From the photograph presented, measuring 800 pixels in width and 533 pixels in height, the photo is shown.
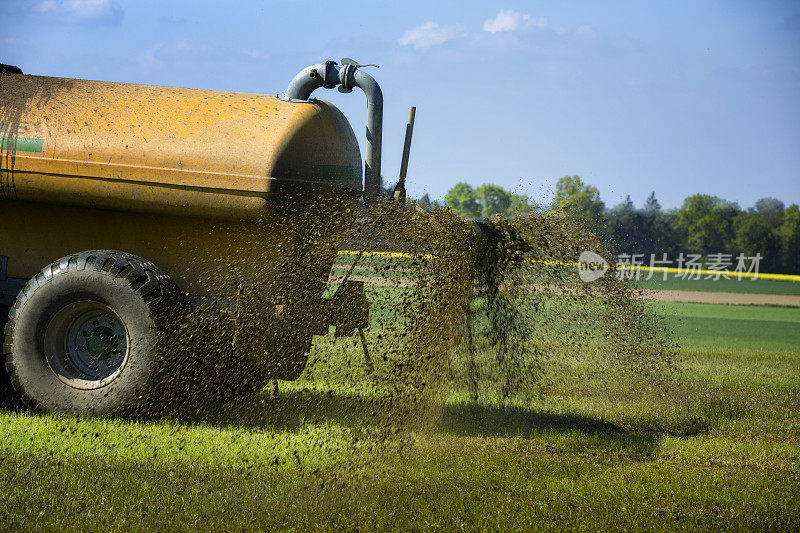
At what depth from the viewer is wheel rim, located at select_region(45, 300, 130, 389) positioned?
17.2ft

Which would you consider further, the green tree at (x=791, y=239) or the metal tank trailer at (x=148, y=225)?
the green tree at (x=791, y=239)

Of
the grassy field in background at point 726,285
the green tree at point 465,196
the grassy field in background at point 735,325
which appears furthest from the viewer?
the green tree at point 465,196

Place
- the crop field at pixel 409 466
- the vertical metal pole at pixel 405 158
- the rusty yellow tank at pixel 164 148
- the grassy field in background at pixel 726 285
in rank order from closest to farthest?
the crop field at pixel 409 466 → the rusty yellow tank at pixel 164 148 → the vertical metal pole at pixel 405 158 → the grassy field in background at pixel 726 285

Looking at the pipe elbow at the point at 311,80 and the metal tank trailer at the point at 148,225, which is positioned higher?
the pipe elbow at the point at 311,80

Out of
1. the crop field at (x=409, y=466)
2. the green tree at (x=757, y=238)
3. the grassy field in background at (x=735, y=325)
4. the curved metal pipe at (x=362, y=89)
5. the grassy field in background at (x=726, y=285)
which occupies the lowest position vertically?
the crop field at (x=409, y=466)

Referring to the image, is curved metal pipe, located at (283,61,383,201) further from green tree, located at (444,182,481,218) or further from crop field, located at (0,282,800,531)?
green tree, located at (444,182,481,218)

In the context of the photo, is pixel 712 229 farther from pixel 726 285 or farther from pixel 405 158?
pixel 405 158

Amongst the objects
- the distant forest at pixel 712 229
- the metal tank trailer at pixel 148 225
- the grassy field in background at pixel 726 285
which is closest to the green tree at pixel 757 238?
the distant forest at pixel 712 229

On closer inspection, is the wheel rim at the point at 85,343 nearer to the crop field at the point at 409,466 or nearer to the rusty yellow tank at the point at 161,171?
the crop field at the point at 409,466

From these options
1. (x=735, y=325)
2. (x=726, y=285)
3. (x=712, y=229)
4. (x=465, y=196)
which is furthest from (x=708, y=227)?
(x=735, y=325)

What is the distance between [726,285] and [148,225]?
28.3 meters

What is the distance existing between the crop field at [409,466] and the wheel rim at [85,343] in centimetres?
33

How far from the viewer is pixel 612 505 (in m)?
4.09

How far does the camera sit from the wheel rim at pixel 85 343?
525 centimetres
